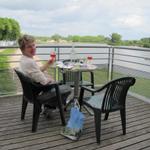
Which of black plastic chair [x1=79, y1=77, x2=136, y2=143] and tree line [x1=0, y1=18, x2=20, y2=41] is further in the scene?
tree line [x1=0, y1=18, x2=20, y2=41]

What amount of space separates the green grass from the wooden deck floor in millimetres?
895

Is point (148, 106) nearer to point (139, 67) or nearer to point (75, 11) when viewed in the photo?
point (139, 67)

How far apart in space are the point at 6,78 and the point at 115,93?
279 cm

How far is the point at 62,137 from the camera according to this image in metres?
2.76

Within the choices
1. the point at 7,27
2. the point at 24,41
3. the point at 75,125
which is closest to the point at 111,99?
the point at 75,125

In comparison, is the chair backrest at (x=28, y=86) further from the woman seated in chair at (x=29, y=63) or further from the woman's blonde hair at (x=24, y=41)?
the woman's blonde hair at (x=24, y=41)

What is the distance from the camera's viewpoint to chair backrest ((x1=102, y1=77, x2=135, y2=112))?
2.60m

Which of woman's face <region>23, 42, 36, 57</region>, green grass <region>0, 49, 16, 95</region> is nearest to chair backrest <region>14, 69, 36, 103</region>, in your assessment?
woman's face <region>23, 42, 36, 57</region>

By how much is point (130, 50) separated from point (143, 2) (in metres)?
1.56

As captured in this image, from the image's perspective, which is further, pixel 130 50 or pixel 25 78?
pixel 130 50

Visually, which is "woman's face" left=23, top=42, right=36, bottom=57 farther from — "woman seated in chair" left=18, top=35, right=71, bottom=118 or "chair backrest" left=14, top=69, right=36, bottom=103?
"chair backrest" left=14, top=69, right=36, bottom=103

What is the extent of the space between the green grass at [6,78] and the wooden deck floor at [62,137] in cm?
90

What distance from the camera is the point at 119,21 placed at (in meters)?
7.17

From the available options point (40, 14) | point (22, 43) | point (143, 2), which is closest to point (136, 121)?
point (22, 43)
